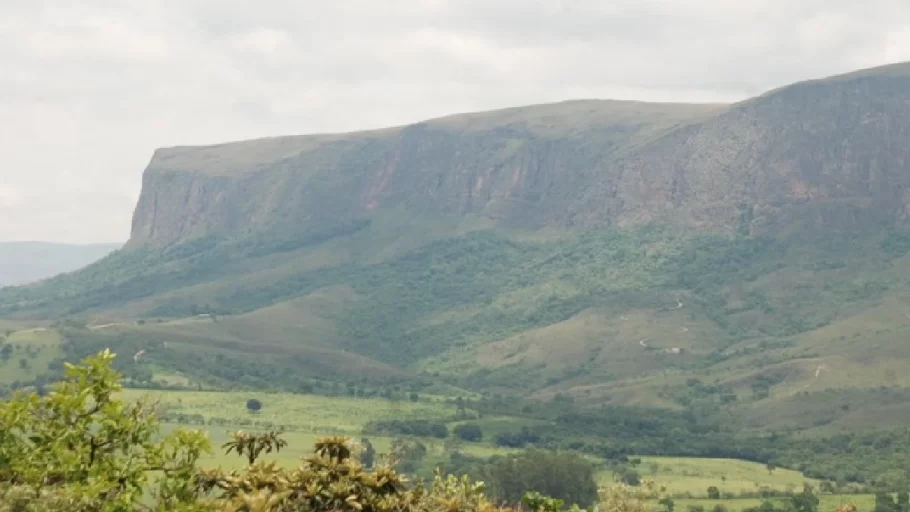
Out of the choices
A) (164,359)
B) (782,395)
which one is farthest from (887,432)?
(164,359)

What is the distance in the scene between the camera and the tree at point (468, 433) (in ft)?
471

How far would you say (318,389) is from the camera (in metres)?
182

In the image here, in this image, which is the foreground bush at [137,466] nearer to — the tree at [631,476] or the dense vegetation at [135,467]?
the dense vegetation at [135,467]

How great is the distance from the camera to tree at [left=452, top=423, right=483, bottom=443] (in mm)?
143438

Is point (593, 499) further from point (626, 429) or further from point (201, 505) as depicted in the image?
point (201, 505)

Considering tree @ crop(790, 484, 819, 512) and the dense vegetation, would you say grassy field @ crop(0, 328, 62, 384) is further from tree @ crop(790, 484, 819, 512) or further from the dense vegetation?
the dense vegetation

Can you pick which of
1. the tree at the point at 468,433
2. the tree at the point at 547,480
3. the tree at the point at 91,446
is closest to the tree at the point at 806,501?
the tree at the point at 547,480

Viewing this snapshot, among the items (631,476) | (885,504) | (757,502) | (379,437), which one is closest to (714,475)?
(631,476)

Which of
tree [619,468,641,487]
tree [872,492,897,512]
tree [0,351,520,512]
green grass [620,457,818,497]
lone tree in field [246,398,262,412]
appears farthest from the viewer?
lone tree in field [246,398,262,412]

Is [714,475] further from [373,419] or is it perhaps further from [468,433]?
[373,419]

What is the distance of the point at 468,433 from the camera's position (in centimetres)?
14462

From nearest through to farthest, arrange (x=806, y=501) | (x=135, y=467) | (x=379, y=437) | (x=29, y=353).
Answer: (x=135, y=467)
(x=806, y=501)
(x=379, y=437)
(x=29, y=353)

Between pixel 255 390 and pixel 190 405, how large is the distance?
23744mm

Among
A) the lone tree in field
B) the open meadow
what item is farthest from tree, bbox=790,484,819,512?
the lone tree in field
